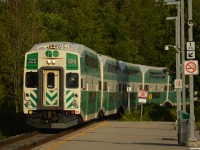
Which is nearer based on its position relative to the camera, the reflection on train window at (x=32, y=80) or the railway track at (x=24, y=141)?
the railway track at (x=24, y=141)

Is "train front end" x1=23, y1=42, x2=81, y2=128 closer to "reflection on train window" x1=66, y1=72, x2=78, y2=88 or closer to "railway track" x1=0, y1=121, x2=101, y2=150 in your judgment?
"reflection on train window" x1=66, y1=72, x2=78, y2=88

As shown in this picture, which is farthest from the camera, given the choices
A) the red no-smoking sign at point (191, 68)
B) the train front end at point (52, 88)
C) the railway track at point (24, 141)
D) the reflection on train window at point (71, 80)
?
A: the reflection on train window at point (71, 80)

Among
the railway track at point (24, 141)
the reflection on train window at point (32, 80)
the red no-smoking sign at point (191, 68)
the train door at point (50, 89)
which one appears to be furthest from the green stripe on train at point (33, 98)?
the red no-smoking sign at point (191, 68)

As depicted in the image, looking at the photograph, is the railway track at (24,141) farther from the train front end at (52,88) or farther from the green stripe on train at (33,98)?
the green stripe on train at (33,98)

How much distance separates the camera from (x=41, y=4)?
98.8 m

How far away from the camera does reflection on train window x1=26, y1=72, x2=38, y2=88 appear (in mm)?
26344

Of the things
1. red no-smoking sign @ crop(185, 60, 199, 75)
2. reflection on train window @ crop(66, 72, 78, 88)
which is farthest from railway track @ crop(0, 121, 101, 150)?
red no-smoking sign @ crop(185, 60, 199, 75)

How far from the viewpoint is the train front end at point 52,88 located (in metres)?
26.0

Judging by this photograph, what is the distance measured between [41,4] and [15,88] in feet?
190

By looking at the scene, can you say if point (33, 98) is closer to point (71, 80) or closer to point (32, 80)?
point (32, 80)

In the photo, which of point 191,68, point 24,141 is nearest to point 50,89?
point 24,141

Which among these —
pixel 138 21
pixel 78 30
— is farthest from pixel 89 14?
pixel 138 21

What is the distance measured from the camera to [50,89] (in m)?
26.1

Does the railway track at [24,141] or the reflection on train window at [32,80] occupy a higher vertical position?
the reflection on train window at [32,80]
